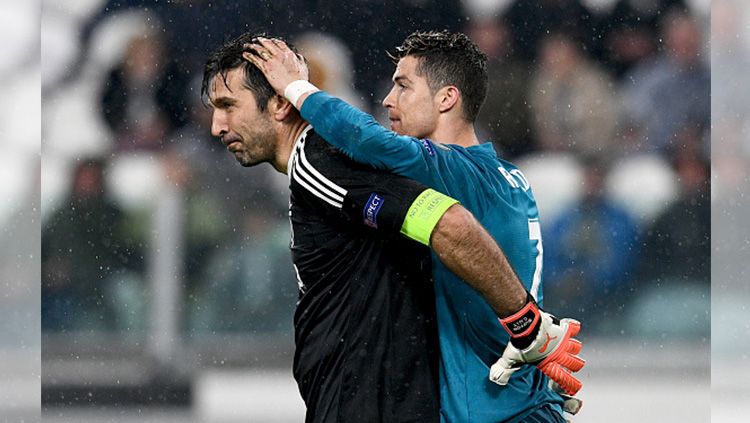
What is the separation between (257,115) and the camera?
289 centimetres

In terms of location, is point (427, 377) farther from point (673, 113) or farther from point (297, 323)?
point (673, 113)

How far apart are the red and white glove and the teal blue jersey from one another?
0.29 feet

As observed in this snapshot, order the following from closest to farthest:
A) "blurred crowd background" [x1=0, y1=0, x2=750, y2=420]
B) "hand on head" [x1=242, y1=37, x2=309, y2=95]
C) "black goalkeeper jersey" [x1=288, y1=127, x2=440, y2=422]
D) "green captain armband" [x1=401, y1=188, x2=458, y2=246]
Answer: "green captain armband" [x1=401, y1=188, x2=458, y2=246]
"black goalkeeper jersey" [x1=288, y1=127, x2=440, y2=422]
"hand on head" [x1=242, y1=37, x2=309, y2=95]
"blurred crowd background" [x1=0, y1=0, x2=750, y2=420]

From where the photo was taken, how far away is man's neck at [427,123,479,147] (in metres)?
3.14

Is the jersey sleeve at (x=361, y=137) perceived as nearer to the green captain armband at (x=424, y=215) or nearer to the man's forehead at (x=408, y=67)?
the green captain armband at (x=424, y=215)

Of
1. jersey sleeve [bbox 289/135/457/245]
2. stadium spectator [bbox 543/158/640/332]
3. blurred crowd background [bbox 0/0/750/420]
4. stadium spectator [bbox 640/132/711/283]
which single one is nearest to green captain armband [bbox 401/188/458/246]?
jersey sleeve [bbox 289/135/457/245]

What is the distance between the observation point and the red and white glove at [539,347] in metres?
2.59

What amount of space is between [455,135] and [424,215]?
640 millimetres

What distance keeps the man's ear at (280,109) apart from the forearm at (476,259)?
1.72 ft

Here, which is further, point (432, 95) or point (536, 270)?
point (432, 95)

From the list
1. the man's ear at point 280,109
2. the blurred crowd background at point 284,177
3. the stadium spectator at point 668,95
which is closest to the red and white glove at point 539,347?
the man's ear at point 280,109

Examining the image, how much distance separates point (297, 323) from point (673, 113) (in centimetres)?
526

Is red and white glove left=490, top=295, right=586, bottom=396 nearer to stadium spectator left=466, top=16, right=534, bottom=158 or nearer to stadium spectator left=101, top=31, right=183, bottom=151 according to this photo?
stadium spectator left=466, top=16, right=534, bottom=158

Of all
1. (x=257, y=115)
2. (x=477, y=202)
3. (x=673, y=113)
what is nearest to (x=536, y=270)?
(x=477, y=202)
